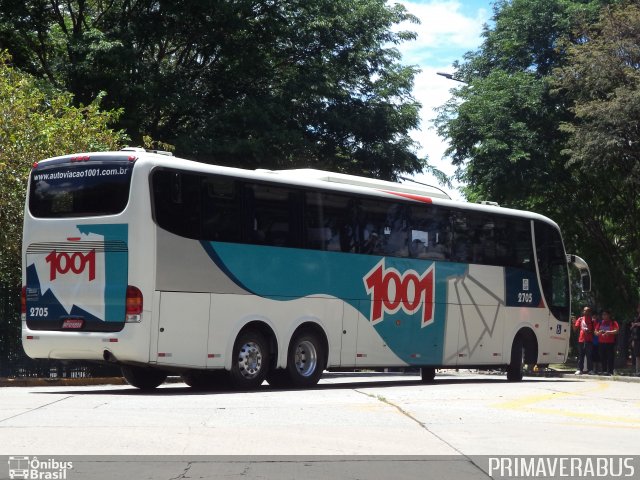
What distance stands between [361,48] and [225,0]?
5371 millimetres

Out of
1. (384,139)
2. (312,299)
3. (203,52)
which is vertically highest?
(203,52)

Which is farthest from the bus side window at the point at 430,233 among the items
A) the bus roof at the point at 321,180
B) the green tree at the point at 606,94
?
the green tree at the point at 606,94

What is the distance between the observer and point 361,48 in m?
37.4

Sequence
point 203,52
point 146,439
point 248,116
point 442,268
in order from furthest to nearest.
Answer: point 203,52 → point 248,116 → point 442,268 → point 146,439

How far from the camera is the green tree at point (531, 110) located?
3200cm

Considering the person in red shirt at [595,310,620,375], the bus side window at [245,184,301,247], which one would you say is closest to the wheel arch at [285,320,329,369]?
the bus side window at [245,184,301,247]

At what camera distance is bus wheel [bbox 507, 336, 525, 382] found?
25.6 meters

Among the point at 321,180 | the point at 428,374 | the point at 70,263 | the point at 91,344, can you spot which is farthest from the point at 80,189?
the point at 428,374

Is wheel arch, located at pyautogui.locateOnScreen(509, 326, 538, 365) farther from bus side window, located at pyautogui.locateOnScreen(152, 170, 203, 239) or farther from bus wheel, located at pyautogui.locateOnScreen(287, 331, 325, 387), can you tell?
bus side window, located at pyautogui.locateOnScreen(152, 170, 203, 239)

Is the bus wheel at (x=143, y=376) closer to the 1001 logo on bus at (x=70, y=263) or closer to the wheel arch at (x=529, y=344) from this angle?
the 1001 logo on bus at (x=70, y=263)

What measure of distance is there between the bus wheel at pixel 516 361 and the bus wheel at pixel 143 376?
9.29 metres

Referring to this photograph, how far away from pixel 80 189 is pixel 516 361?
39.4 feet
